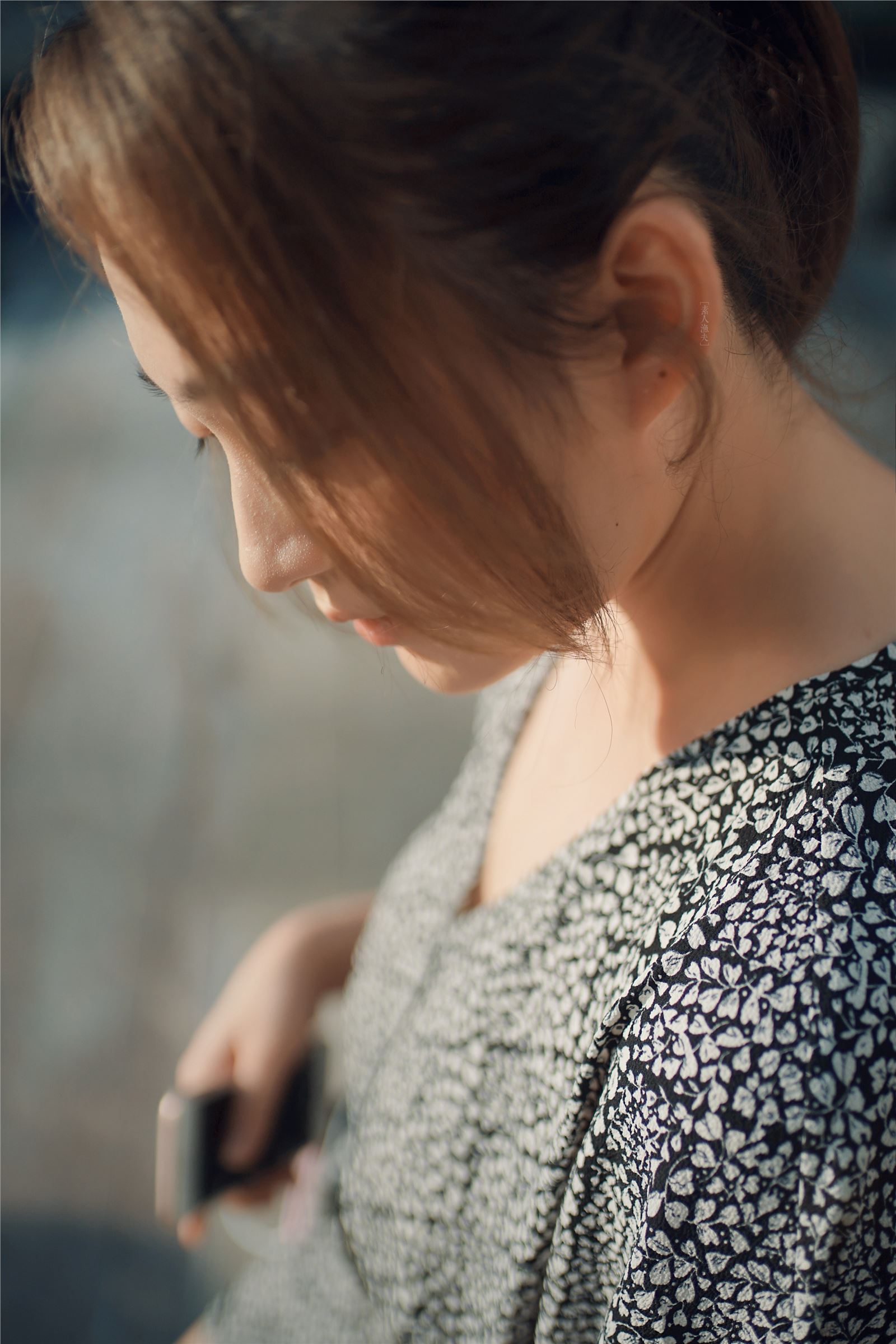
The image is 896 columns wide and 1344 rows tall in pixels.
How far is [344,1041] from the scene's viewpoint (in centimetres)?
101

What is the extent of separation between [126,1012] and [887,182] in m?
2.54

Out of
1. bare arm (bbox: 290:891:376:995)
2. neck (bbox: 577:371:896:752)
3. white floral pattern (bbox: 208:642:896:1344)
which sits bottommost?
bare arm (bbox: 290:891:376:995)

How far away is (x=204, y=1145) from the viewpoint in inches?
38.2

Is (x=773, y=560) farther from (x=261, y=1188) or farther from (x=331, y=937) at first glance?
(x=261, y=1188)

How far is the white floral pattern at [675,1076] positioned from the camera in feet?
1.55

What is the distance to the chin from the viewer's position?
0.63 meters

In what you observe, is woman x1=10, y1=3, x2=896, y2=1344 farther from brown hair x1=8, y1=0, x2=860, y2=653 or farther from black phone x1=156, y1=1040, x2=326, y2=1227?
black phone x1=156, y1=1040, x2=326, y2=1227

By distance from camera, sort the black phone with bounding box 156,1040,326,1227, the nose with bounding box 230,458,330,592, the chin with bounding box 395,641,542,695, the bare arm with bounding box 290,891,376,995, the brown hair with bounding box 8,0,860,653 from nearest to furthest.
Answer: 1. the brown hair with bounding box 8,0,860,653
2. the nose with bounding box 230,458,330,592
3. the chin with bounding box 395,641,542,695
4. the black phone with bounding box 156,1040,326,1227
5. the bare arm with bounding box 290,891,376,995

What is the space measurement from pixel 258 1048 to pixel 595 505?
77 centimetres

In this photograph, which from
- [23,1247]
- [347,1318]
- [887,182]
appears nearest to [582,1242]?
[347,1318]

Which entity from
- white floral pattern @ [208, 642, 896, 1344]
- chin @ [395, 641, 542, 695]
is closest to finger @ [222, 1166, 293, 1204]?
white floral pattern @ [208, 642, 896, 1344]

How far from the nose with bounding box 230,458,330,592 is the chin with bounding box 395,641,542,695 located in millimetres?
114

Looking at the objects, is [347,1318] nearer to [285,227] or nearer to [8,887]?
[285,227]

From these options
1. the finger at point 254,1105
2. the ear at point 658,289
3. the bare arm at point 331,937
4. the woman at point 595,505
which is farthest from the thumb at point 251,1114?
the ear at point 658,289
